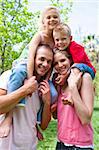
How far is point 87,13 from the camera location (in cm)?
839

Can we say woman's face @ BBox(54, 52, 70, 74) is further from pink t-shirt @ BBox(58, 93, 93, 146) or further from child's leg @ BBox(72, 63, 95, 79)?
pink t-shirt @ BBox(58, 93, 93, 146)

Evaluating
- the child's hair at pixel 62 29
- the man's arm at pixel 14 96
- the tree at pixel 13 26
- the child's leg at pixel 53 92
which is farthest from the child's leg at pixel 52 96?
the tree at pixel 13 26

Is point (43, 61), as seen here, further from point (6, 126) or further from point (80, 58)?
point (6, 126)

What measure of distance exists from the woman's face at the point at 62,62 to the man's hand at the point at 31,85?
125mm

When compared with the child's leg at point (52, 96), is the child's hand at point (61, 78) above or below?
above

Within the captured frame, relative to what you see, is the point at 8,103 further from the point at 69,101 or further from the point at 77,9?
the point at 77,9

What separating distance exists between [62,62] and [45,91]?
150 millimetres

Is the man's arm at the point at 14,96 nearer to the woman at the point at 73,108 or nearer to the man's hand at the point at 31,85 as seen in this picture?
the man's hand at the point at 31,85

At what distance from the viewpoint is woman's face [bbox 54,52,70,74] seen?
154cm

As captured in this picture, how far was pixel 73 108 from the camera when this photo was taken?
151 cm

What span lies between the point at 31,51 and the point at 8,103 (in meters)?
0.28

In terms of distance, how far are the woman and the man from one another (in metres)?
0.06

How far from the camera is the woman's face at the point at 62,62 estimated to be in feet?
5.05

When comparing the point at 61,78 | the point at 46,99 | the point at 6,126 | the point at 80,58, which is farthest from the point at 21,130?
the point at 80,58
